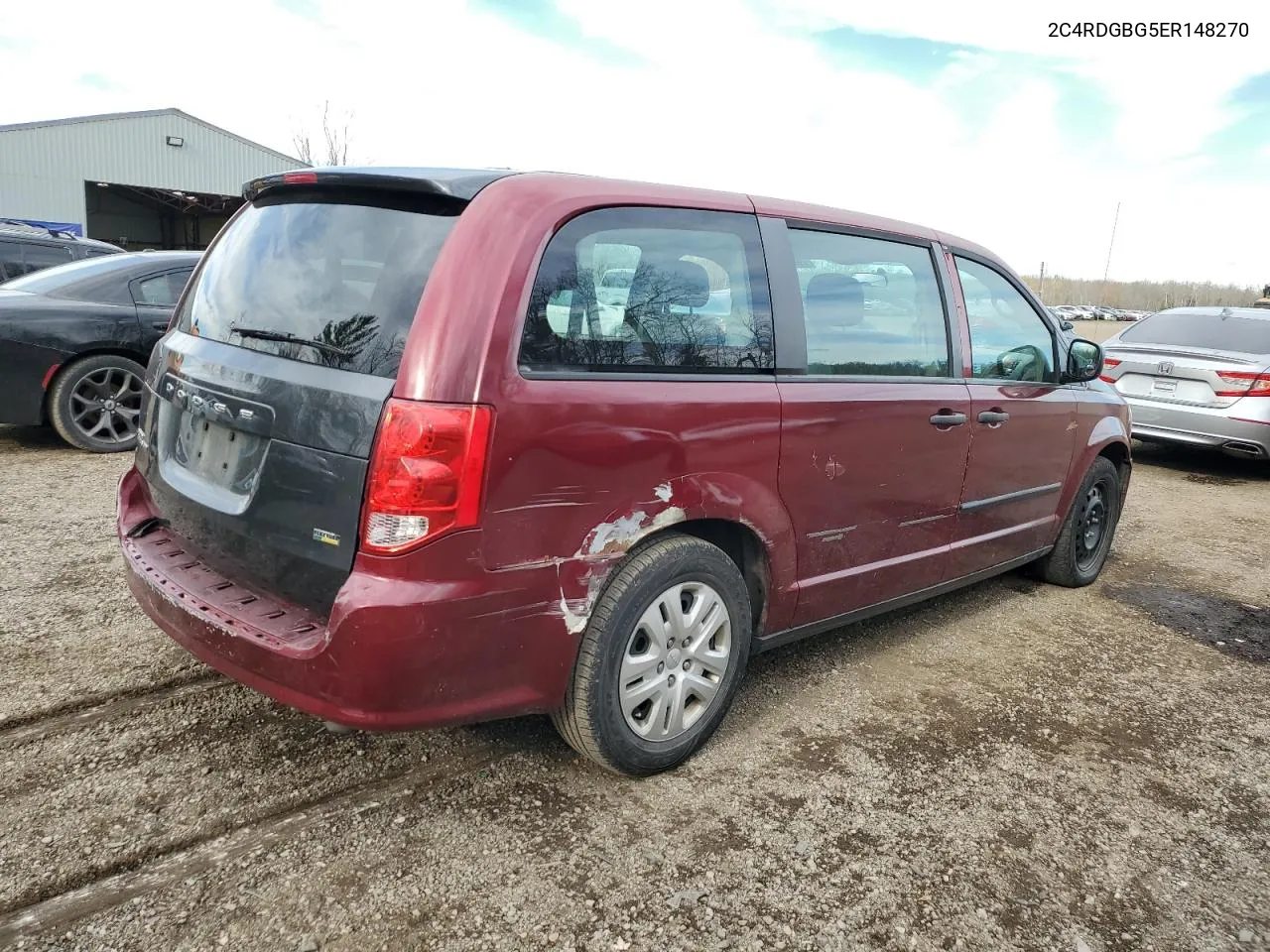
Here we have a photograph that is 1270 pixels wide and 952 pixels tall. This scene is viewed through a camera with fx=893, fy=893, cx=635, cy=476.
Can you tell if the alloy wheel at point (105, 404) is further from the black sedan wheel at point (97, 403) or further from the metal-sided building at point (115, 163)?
the metal-sided building at point (115, 163)

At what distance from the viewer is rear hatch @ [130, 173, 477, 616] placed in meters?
2.14

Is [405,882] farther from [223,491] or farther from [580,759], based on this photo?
[223,491]

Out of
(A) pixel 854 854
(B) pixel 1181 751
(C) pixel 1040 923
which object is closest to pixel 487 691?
(A) pixel 854 854

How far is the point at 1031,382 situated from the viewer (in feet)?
13.0

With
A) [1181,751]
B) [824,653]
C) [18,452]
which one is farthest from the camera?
[18,452]

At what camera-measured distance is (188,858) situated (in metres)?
2.18

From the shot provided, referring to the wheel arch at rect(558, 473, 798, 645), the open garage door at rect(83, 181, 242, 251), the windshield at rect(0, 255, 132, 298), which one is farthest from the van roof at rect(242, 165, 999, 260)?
the open garage door at rect(83, 181, 242, 251)

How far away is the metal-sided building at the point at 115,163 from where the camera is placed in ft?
91.7

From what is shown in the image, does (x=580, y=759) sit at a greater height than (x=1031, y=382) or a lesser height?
lesser

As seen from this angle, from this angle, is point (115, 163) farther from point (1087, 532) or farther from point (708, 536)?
point (708, 536)

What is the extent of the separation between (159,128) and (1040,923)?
112ft

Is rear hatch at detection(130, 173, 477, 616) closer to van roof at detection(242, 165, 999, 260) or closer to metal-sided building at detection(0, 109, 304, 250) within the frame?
van roof at detection(242, 165, 999, 260)

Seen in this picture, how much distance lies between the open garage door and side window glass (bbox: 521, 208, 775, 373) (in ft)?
104

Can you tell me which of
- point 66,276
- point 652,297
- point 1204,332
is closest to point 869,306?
point 652,297
